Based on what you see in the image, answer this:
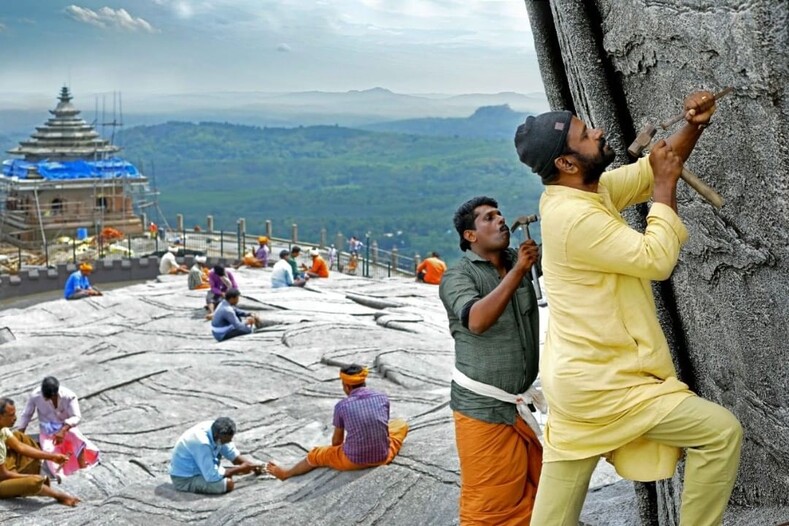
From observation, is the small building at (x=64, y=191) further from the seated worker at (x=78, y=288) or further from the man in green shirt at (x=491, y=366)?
the man in green shirt at (x=491, y=366)

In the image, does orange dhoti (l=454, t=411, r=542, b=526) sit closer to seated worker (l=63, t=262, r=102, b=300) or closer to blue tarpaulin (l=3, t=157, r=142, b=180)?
seated worker (l=63, t=262, r=102, b=300)

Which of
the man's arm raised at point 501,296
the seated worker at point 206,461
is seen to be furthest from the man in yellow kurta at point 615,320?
the seated worker at point 206,461

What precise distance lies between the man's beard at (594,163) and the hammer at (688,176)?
0.54ft

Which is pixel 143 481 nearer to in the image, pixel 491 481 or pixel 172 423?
pixel 172 423

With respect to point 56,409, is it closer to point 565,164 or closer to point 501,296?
point 501,296

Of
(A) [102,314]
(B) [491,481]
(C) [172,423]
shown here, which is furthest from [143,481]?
(A) [102,314]

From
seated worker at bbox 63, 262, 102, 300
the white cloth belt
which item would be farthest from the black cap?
seated worker at bbox 63, 262, 102, 300

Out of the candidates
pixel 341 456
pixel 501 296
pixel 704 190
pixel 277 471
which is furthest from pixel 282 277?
pixel 704 190

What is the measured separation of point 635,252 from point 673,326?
55.4 inches

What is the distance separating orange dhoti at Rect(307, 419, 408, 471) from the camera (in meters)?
7.16

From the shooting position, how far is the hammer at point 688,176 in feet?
10.7

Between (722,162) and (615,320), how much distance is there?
2.35ft

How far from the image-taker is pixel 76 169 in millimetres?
41156

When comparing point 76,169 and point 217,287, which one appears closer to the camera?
point 217,287
